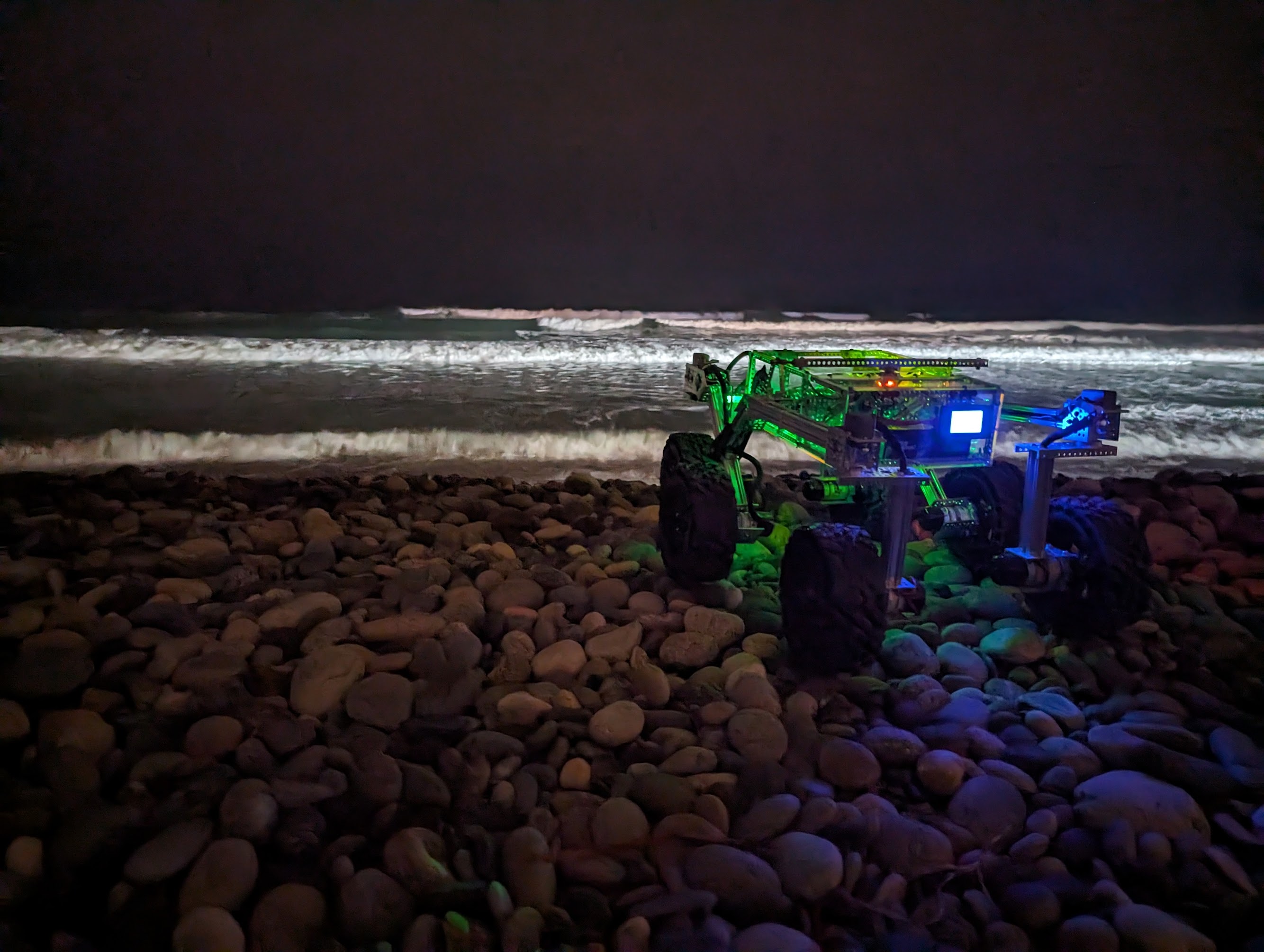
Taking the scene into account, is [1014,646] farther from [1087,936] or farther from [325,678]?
[325,678]

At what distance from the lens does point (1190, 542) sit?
3.16 metres

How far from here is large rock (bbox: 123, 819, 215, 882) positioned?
4.93 feet

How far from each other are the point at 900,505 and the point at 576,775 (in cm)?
107

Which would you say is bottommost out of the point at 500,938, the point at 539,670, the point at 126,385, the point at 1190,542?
the point at 500,938

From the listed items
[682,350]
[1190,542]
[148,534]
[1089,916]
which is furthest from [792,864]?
[682,350]

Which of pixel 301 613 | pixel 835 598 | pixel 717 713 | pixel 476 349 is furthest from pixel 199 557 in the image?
pixel 476 349

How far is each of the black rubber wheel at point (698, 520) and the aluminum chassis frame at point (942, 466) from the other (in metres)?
0.25

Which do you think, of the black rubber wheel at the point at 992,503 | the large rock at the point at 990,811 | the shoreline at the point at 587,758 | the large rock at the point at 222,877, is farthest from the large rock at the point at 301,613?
the black rubber wheel at the point at 992,503

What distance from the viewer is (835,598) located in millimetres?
2045

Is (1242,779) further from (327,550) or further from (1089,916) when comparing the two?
(327,550)

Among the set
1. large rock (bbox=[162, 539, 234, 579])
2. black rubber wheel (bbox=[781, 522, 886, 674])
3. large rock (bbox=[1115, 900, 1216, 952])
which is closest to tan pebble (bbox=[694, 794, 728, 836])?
black rubber wheel (bbox=[781, 522, 886, 674])

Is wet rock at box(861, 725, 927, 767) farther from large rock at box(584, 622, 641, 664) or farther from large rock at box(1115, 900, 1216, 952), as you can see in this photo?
large rock at box(584, 622, 641, 664)

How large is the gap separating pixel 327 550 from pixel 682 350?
11.4ft

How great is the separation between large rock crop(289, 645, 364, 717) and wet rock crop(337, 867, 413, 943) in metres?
0.64
